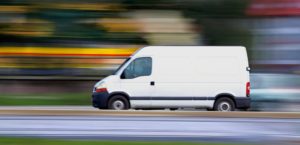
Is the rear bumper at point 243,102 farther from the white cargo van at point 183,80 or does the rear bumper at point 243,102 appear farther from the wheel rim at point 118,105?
the wheel rim at point 118,105

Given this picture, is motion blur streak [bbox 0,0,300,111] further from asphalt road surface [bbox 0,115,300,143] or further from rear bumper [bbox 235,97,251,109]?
asphalt road surface [bbox 0,115,300,143]

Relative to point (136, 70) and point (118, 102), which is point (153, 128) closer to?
point (136, 70)

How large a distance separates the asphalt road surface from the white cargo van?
7.25m

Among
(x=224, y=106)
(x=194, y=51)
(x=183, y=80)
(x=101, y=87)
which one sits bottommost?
(x=224, y=106)

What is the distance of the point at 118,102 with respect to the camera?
61.1 feet

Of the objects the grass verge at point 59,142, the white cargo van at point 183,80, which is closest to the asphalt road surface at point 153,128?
the grass verge at point 59,142

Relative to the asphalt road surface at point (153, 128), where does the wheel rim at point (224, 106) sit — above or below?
above

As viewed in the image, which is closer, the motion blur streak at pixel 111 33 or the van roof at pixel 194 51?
the van roof at pixel 194 51

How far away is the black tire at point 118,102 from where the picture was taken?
60.9 ft

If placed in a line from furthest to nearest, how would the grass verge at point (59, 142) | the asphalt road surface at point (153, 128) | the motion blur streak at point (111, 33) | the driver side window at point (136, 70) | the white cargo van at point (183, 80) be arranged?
1. the motion blur streak at point (111, 33)
2. the driver side window at point (136, 70)
3. the white cargo van at point (183, 80)
4. the asphalt road surface at point (153, 128)
5. the grass verge at point (59, 142)

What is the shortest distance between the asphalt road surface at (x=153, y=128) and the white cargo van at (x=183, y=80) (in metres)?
7.25

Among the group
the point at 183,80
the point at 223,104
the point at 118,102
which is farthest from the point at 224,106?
the point at 118,102

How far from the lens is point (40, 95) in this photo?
2523 cm

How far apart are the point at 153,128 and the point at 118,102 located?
8063 millimetres
